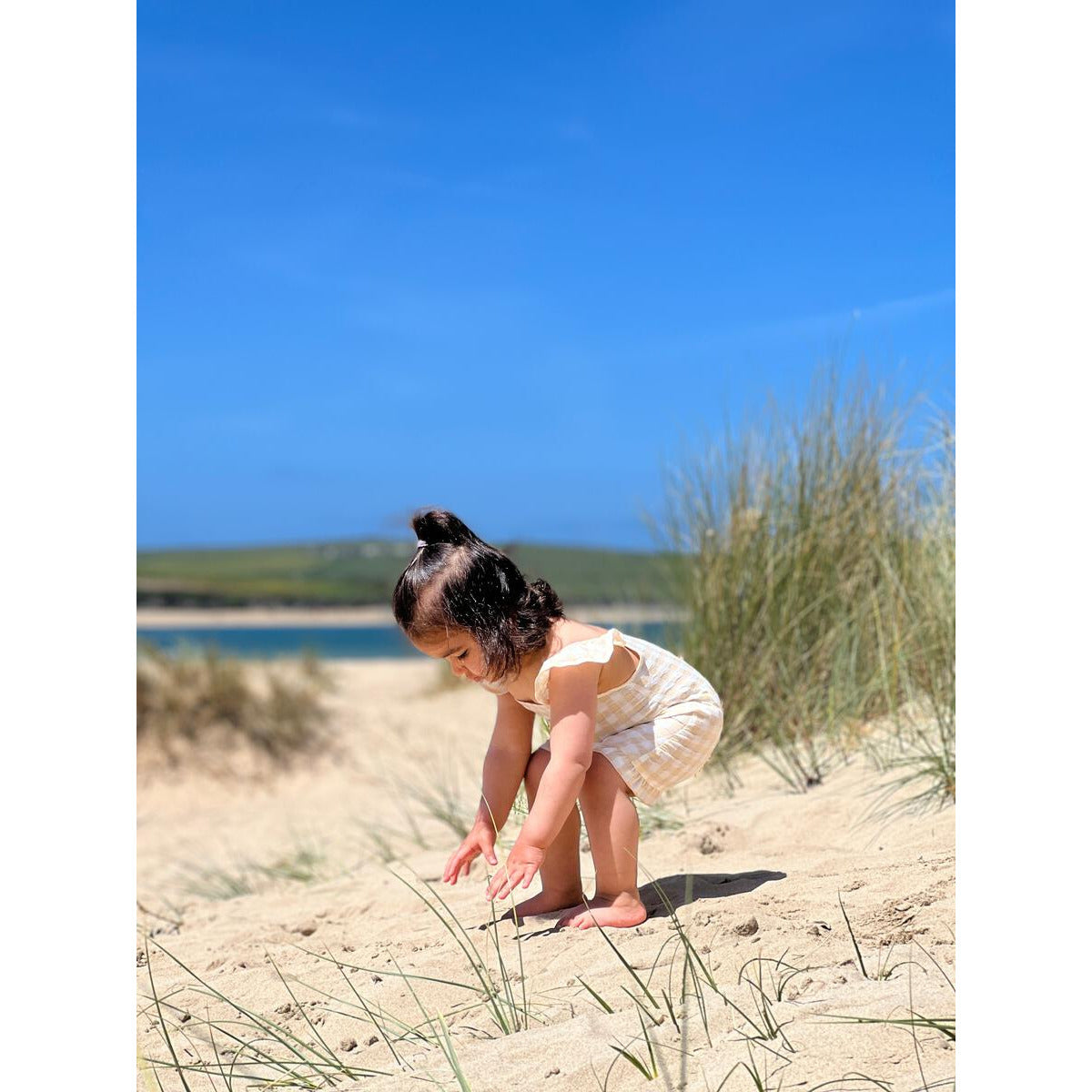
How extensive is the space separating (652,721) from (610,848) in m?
0.33

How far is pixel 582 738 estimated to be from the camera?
2293 millimetres

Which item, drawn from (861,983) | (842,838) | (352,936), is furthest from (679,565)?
(861,983)

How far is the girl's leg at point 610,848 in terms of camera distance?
7.62ft

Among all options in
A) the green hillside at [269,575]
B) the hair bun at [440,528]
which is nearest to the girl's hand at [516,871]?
the hair bun at [440,528]

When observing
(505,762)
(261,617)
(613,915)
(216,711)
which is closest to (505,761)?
(505,762)

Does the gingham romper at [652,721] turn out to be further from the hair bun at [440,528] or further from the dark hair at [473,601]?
the hair bun at [440,528]

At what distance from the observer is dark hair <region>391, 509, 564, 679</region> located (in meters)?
2.39

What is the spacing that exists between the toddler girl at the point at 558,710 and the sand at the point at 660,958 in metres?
0.15

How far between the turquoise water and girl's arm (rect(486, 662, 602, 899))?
2414 mm

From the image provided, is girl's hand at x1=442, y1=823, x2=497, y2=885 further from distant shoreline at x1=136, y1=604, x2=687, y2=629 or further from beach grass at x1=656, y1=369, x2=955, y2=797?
distant shoreline at x1=136, y1=604, x2=687, y2=629

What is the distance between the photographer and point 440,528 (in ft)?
8.23

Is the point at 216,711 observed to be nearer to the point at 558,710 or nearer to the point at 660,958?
the point at 558,710
